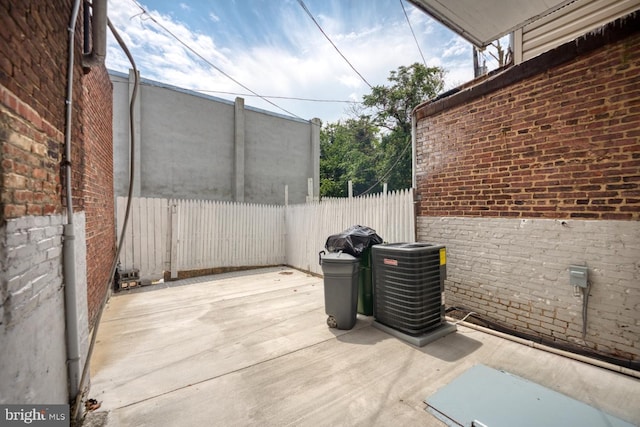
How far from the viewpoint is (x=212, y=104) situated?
1213cm

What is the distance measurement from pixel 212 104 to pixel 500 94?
11.6 metres

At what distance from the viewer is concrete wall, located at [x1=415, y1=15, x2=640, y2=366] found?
2.76 m

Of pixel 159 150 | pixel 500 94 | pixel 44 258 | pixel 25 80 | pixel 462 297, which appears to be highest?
pixel 159 150

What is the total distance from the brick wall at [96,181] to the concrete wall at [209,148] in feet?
18.1

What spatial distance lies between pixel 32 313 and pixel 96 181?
357 cm

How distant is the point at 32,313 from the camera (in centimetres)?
148

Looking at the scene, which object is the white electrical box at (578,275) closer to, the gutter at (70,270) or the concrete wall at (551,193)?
the concrete wall at (551,193)

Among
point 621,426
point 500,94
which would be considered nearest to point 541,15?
point 500,94

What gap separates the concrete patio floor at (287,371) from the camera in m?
Answer: 2.19

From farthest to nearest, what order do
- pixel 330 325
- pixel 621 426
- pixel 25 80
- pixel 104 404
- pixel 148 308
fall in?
pixel 148 308 < pixel 330 325 < pixel 104 404 < pixel 621 426 < pixel 25 80

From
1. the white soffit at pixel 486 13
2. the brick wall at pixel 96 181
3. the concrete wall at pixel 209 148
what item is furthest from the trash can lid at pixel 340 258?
the concrete wall at pixel 209 148

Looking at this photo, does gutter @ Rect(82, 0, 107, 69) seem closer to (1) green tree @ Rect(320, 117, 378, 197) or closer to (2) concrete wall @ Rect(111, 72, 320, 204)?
(2) concrete wall @ Rect(111, 72, 320, 204)

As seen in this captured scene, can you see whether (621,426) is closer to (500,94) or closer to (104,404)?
(500,94)

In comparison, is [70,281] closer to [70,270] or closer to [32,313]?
[70,270]
